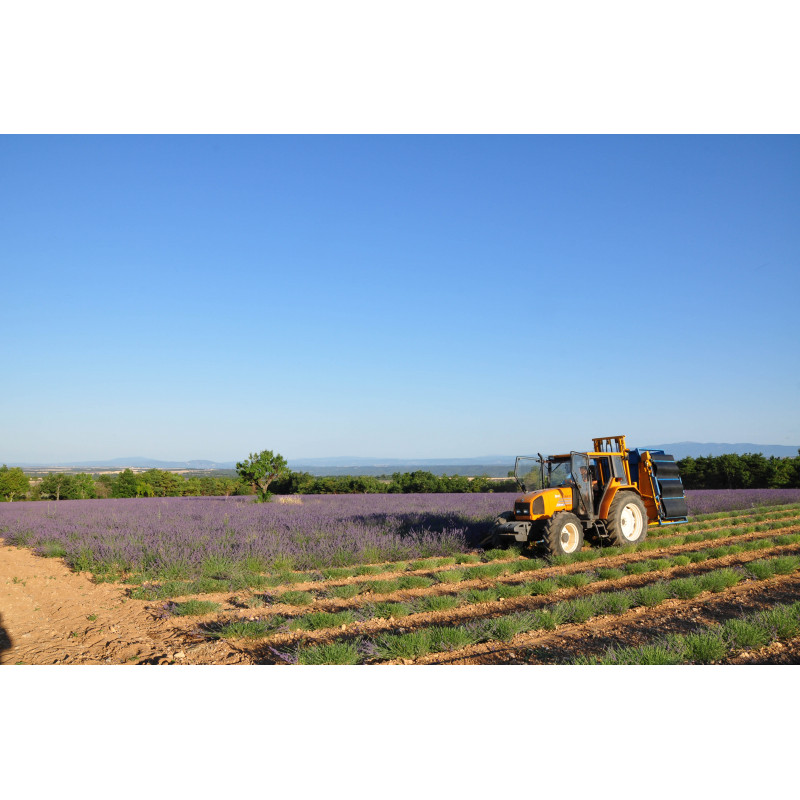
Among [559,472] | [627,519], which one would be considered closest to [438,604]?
[559,472]

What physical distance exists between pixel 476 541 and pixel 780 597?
6576 millimetres

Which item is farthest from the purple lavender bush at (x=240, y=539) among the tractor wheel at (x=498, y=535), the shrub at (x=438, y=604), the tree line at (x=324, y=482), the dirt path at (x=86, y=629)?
the tree line at (x=324, y=482)

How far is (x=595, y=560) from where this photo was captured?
938 cm

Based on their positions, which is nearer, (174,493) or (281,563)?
(281,563)

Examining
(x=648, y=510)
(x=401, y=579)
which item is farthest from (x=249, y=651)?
(x=648, y=510)

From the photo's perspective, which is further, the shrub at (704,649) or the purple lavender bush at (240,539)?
the purple lavender bush at (240,539)

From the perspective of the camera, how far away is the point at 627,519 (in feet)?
36.5

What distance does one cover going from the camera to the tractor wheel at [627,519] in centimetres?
1050

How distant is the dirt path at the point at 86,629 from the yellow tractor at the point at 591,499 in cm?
612

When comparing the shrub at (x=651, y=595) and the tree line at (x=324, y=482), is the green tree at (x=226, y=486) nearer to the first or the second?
the tree line at (x=324, y=482)

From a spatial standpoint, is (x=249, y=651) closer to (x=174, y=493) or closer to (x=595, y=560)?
(x=595, y=560)

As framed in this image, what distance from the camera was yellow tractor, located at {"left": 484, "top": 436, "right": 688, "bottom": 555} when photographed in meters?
9.81

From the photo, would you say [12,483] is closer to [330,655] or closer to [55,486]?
[55,486]

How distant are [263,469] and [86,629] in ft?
63.5
